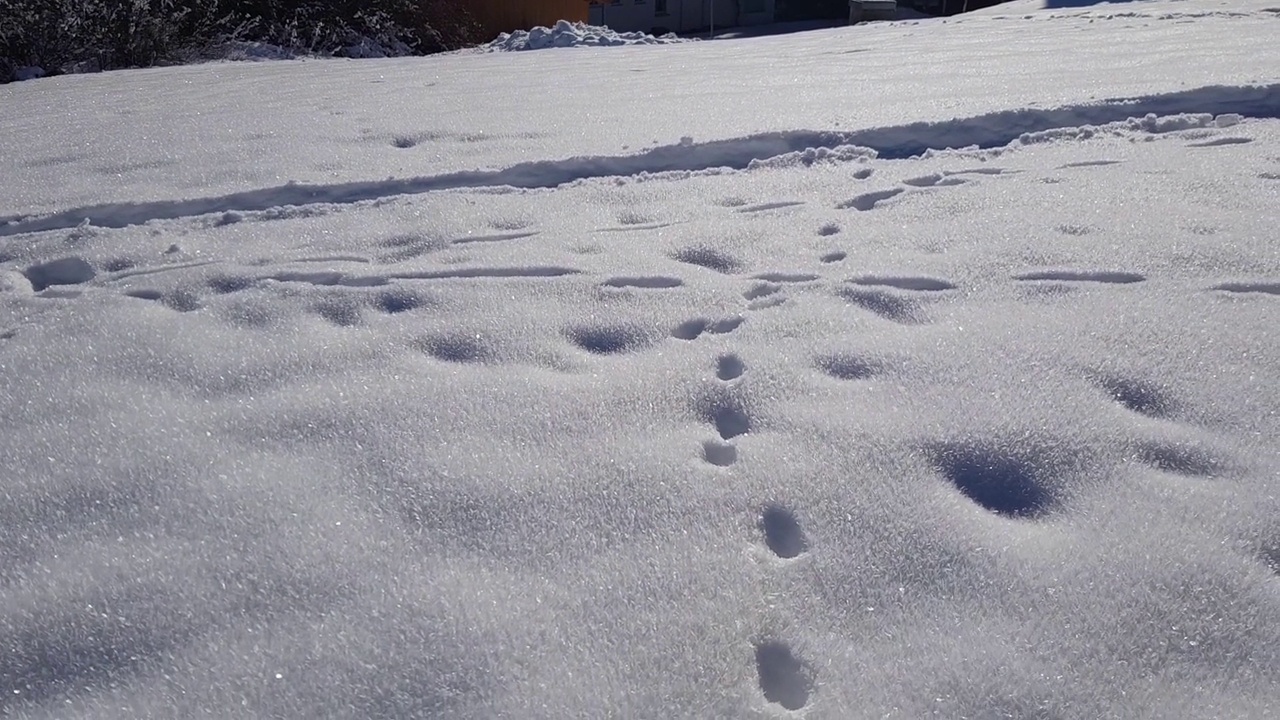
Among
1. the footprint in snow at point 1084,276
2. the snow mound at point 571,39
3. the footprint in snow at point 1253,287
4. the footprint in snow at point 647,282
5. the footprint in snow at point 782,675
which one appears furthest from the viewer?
the snow mound at point 571,39

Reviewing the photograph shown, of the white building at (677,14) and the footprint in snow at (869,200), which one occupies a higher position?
the white building at (677,14)

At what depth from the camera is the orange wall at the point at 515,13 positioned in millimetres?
15125

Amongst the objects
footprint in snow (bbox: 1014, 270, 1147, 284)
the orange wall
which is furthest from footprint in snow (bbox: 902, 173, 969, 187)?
the orange wall

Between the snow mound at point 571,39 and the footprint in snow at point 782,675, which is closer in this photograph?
the footprint in snow at point 782,675

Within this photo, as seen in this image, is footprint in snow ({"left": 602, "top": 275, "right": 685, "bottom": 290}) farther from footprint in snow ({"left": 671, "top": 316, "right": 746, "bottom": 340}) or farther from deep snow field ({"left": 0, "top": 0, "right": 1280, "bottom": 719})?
footprint in snow ({"left": 671, "top": 316, "right": 746, "bottom": 340})

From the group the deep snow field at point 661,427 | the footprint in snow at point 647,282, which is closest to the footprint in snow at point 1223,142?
the deep snow field at point 661,427

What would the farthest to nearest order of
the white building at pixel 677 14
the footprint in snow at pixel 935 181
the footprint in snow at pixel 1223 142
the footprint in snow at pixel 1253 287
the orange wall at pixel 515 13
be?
the white building at pixel 677 14 → the orange wall at pixel 515 13 → the footprint in snow at pixel 1223 142 → the footprint in snow at pixel 935 181 → the footprint in snow at pixel 1253 287

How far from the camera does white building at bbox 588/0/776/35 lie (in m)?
26.1

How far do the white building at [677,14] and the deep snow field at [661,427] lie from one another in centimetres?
2381

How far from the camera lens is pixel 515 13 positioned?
51.2 feet

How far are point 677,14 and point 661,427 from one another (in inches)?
1083

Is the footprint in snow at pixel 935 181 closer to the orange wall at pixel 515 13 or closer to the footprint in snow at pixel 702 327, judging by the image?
the footprint in snow at pixel 702 327

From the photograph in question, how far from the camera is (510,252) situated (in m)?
2.57

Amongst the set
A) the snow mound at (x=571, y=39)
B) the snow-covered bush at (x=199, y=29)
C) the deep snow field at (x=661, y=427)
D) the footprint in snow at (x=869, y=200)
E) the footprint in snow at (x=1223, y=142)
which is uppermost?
the snow-covered bush at (x=199, y=29)
